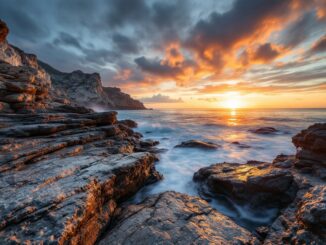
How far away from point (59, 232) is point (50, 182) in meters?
1.64

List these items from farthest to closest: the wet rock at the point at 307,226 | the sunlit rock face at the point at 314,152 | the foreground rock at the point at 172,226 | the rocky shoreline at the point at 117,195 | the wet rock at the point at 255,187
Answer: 1. the sunlit rock face at the point at 314,152
2. the wet rock at the point at 255,187
3. the foreground rock at the point at 172,226
4. the rocky shoreline at the point at 117,195
5. the wet rock at the point at 307,226

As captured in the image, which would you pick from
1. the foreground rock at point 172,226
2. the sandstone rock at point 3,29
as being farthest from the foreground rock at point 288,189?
the sandstone rock at point 3,29

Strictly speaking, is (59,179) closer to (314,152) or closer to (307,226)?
(307,226)

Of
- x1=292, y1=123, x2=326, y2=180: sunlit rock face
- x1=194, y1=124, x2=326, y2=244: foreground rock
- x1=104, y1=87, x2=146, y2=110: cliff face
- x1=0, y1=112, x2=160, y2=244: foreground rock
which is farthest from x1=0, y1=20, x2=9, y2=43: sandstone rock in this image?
x1=104, y1=87, x2=146, y2=110: cliff face

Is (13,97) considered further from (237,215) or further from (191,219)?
(237,215)

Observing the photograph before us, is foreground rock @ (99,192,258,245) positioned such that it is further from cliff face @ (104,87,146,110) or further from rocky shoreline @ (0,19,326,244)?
cliff face @ (104,87,146,110)

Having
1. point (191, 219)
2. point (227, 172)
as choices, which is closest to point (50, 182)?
point (191, 219)

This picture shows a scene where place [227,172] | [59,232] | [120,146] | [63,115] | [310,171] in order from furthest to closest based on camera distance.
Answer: [63,115] → [120,146] → [227,172] → [310,171] → [59,232]

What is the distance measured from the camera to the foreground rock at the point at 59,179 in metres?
2.72

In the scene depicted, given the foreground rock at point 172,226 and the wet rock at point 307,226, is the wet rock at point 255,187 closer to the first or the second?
the wet rock at point 307,226

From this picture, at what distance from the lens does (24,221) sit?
107 inches

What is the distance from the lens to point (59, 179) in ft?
13.0

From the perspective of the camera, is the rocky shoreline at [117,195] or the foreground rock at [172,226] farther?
the foreground rock at [172,226]

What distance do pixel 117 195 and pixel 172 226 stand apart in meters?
2.12
